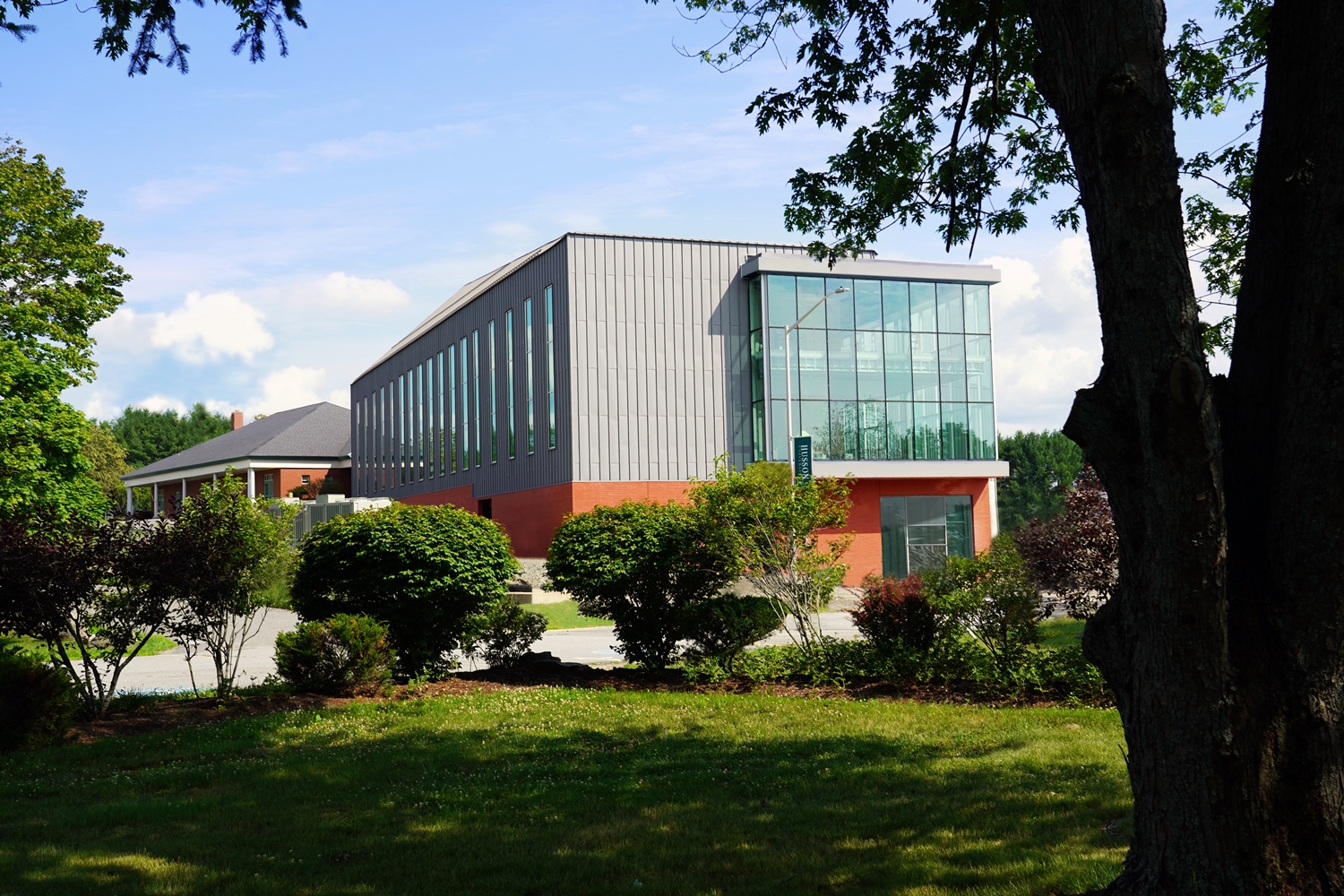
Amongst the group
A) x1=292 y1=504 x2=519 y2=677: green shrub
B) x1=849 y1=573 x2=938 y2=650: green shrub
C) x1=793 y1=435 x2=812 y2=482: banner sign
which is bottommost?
x1=849 y1=573 x2=938 y2=650: green shrub

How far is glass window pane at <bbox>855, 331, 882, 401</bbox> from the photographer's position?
40.2m

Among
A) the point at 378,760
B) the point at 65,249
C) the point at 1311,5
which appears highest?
the point at 65,249

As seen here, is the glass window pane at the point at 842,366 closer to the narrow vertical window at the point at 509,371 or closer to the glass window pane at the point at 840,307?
the glass window pane at the point at 840,307

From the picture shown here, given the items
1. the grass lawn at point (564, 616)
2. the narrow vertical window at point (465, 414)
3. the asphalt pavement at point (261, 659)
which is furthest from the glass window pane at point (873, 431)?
the narrow vertical window at point (465, 414)

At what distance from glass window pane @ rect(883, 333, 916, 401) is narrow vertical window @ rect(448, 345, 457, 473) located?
20583mm

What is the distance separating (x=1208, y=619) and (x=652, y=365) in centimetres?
3470

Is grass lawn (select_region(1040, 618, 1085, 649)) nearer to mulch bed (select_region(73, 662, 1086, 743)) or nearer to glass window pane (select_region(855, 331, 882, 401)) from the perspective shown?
mulch bed (select_region(73, 662, 1086, 743))

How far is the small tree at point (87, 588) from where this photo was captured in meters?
10.5

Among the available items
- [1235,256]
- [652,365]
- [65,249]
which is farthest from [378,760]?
[652,365]

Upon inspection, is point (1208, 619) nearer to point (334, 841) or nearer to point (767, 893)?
point (767, 893)

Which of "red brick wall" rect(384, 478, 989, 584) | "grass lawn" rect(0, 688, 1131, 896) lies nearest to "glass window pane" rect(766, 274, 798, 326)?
"red brick wall" rect(384, 478, 989, 584)

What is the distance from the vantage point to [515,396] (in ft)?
139

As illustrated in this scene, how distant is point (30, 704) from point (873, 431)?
Result: 110 feet

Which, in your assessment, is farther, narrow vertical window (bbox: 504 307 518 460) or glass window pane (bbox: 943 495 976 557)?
narrow vertical window (bbox: 504 307 518 460)
